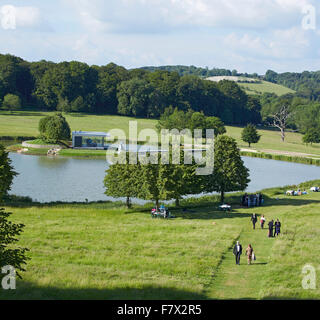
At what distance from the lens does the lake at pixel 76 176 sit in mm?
49656

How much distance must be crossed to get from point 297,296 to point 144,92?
12317 cm

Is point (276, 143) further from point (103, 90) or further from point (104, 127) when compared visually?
point (103, 90)

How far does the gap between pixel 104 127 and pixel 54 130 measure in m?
29.9

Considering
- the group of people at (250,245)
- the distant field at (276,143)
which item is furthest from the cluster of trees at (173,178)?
the distant field at (276,143)

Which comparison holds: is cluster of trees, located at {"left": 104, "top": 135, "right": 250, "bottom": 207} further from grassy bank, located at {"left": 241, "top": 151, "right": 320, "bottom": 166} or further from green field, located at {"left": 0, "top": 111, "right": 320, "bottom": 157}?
green field, located at {"left": 0, "top": 111, "right": 320, "bottom": 157}

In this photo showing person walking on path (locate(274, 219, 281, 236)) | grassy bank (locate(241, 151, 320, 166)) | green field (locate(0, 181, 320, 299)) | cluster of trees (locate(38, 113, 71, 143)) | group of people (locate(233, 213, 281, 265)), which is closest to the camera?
green field (locate(0, 181, 320, 299))

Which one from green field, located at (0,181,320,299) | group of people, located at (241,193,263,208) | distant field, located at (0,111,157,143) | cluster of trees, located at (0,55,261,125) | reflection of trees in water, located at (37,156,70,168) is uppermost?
cluster of trees, located at (0,55,261,125)

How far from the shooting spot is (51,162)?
73188 mm

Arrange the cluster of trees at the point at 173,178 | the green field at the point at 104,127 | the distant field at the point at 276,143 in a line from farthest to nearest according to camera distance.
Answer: the distant field at the point at 276,143, the green field at the point at 104,127, the cluster of trees at the point at 173,178

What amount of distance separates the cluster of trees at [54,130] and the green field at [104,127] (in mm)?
9990

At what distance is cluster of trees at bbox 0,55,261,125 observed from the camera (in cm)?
13462

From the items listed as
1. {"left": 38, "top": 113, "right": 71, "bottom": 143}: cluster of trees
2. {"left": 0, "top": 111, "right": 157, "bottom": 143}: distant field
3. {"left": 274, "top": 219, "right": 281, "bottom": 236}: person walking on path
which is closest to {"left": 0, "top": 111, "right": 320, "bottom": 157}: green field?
{"left": 0, "top": 111, "right": 157, "bottom": 143}: distant field

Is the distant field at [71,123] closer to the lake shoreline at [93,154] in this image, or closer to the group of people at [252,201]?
the lake shoreline at [93,154]
